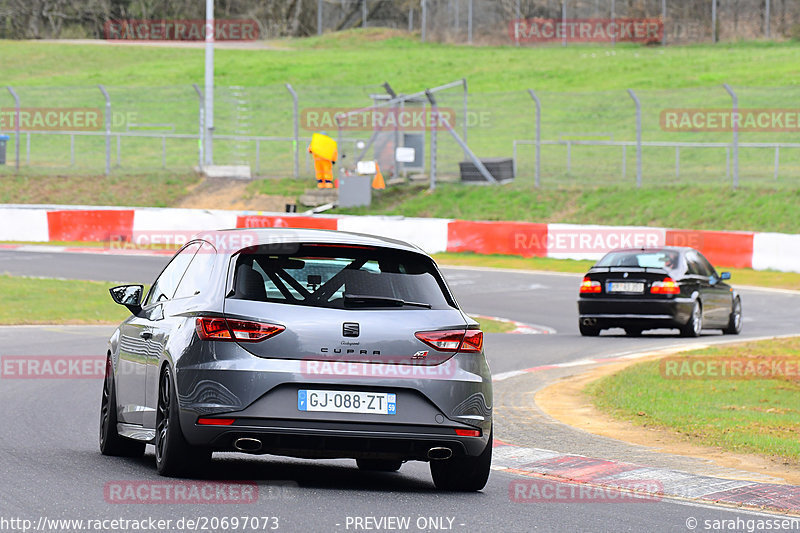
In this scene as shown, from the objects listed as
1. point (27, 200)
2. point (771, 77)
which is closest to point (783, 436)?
point (27, 200)

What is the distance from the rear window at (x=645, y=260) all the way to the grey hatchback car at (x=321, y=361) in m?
12.6

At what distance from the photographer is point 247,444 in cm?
762

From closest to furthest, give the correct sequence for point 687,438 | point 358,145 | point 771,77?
point 687,438 < point 358,145 < point 771,77

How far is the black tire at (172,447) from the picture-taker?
305 inches

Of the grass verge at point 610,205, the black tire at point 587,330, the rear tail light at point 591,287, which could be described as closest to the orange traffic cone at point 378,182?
the grass verge at point 610,205

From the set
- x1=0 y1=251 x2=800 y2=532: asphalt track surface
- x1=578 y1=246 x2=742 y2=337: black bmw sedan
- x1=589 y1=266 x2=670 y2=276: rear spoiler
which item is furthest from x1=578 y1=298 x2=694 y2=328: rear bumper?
x1=0 y1=251 x2=800 y2=532: asphalt track surface

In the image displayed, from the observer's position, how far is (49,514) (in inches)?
275

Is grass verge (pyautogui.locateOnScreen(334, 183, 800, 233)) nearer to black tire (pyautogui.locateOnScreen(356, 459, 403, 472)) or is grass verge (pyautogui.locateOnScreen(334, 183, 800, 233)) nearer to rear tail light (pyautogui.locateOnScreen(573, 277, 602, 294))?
rear tail light (pyautogui.locateOnScreen(573, 277, 602, 294))

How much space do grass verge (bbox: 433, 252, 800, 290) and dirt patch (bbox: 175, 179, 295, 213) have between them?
23.8 ft

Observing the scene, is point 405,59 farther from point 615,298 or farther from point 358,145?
point 615,298

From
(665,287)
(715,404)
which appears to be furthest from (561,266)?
(715,404)

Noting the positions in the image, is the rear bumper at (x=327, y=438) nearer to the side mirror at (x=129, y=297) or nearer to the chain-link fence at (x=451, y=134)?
the side mirror at (x=129, y=297)

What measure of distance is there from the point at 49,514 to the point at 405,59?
206 ft

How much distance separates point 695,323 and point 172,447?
1395cm
